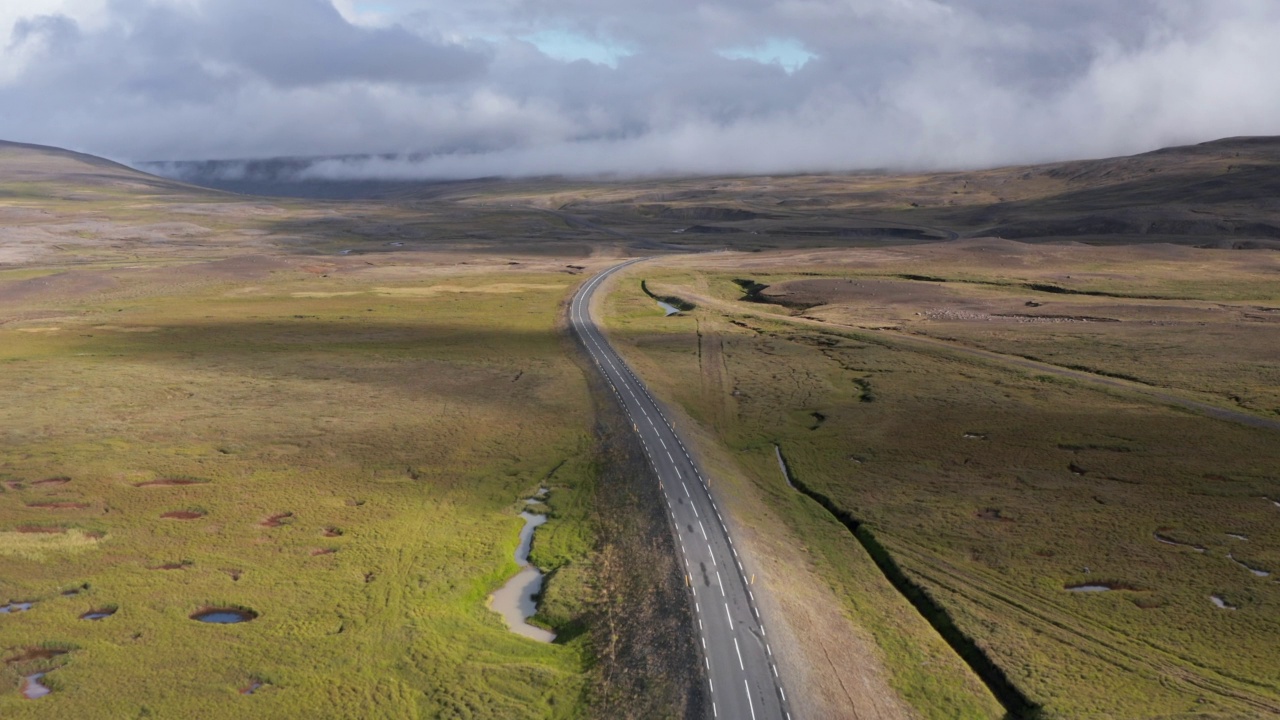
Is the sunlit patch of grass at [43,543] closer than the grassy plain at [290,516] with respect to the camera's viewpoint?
No

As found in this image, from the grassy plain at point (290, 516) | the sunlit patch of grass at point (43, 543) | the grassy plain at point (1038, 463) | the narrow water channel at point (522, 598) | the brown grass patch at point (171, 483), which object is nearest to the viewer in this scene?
the grassy plain at point (290, 516)

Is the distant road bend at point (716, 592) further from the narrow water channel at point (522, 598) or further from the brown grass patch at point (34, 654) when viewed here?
the brown grass patch at point (34, 654)

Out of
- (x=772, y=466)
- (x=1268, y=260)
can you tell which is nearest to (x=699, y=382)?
(x=772, y=466)

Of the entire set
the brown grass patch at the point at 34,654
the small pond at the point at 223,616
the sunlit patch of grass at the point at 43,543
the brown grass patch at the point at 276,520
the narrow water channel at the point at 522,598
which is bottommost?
the narrow water channel at the point at 522,598

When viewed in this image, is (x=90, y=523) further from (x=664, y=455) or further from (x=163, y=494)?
(x=664, y=455)

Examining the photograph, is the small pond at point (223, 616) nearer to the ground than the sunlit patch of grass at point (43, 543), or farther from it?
nearer to the ground

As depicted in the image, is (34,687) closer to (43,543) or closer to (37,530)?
(43,543)

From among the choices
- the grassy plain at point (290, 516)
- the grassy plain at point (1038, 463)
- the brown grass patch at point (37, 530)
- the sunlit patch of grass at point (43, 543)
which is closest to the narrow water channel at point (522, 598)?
the grassy plain at point (290, 516)

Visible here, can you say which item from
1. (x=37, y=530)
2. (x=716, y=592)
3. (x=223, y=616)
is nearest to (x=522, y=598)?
(x=716, y=592)
